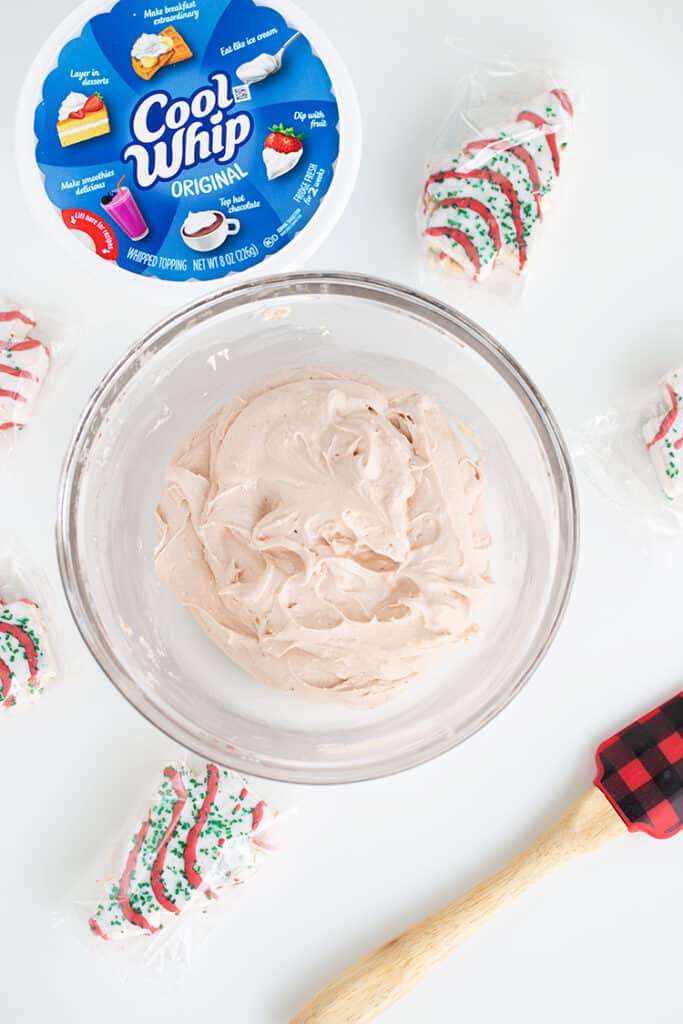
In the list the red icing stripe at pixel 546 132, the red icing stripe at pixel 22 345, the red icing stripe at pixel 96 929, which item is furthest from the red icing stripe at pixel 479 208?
the red icing stripe at pixel 96 929

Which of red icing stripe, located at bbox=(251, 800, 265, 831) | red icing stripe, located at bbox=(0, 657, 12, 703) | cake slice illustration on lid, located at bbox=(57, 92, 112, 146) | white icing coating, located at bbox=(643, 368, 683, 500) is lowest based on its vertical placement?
red icing stripe, located at bbox=(251, 800, 265, 831)

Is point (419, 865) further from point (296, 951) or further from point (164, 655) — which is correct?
point (164, 655)

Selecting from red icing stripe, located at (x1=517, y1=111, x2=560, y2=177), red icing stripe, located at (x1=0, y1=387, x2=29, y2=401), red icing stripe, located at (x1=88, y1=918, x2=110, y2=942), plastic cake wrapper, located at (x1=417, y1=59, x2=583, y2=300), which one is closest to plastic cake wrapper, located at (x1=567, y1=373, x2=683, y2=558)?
plastic cake wrapper, located at (x1=417, y1=59, x2=583, y2=300)

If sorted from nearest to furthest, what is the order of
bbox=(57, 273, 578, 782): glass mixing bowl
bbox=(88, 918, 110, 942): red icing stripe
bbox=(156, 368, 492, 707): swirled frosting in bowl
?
1. bbox=(156, 368, 492, 707): swirled frosting in bowl
2. bbox=(57, 273, 578, 782): glass mixing bowl
3. bbox=(88, 918, 110, 942): red icing stripe

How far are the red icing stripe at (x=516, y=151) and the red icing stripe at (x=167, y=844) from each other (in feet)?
2.64

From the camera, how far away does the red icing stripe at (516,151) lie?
1136mm

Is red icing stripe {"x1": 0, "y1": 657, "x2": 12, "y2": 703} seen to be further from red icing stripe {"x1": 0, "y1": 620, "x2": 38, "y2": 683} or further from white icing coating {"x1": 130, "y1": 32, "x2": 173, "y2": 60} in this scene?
white icing coating {"x1": 130, "y1": 32, "x2": 173, "y2": 60}

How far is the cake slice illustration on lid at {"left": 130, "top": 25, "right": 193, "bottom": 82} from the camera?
1.14 meters

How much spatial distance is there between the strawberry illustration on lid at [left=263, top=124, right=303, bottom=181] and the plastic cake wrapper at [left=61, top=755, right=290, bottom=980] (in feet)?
2.31

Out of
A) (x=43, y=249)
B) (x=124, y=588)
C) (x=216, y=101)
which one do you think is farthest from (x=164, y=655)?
(x=216, y=101)

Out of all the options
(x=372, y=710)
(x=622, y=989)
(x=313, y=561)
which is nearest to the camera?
(x=313, y=561)

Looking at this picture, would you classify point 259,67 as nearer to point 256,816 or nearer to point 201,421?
point 201,421

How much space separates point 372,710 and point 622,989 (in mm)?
495

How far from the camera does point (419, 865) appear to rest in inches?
46.0
